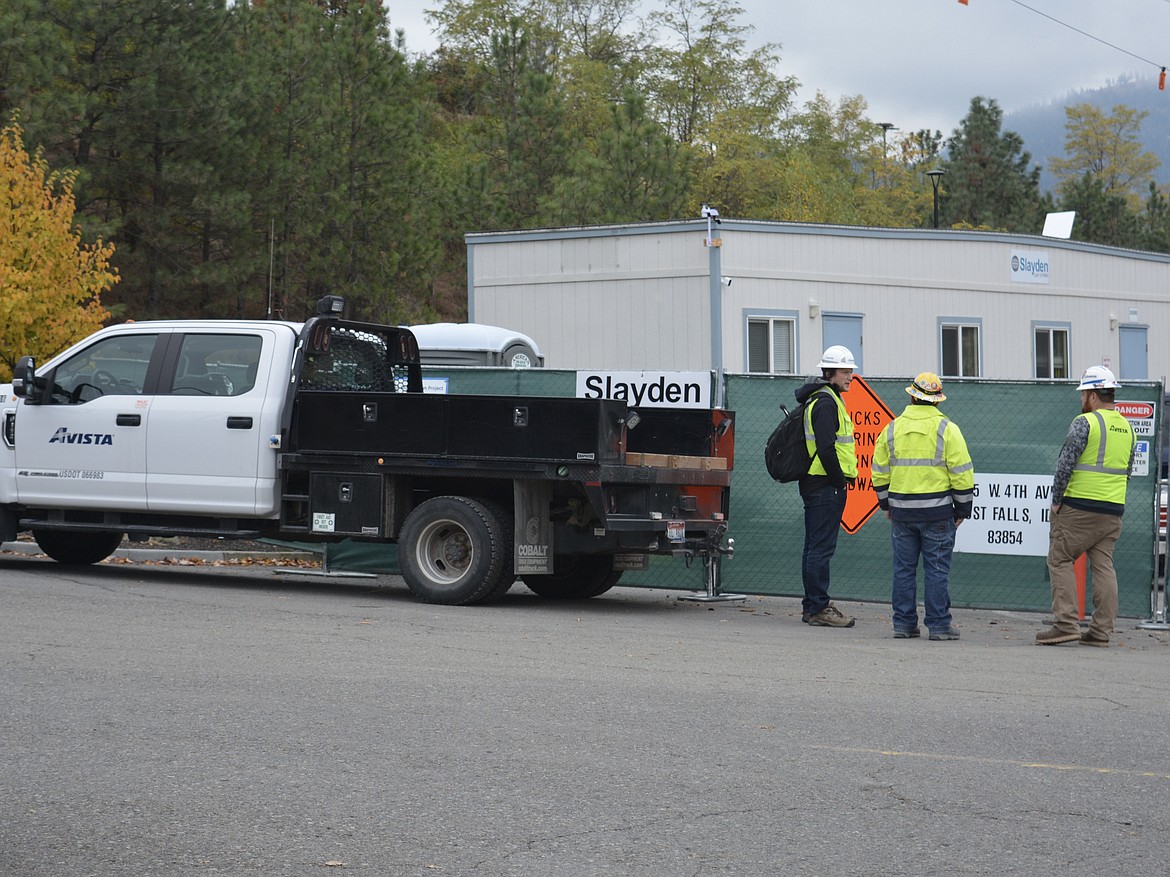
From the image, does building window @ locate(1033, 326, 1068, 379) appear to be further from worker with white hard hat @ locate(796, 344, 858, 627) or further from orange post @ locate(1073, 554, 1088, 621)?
worker with white hard hat @ locate(796, 344, 858, 627)

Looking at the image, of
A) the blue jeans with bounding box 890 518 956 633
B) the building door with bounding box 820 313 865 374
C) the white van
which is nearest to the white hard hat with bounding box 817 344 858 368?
the blue jeans with bounding box 890 518 956 633

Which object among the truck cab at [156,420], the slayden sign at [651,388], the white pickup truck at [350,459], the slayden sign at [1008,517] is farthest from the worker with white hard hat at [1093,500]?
the truck cab at [156,420]

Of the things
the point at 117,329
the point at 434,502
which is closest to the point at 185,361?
the point at 117,329

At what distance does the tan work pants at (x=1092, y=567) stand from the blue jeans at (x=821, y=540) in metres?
1.60

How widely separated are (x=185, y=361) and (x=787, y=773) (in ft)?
26.5

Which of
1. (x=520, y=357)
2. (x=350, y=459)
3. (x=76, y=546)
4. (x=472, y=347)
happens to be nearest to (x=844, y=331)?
(x=520, y=357)

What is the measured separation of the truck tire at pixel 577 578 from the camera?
13008mm

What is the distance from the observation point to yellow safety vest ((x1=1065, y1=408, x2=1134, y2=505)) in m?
10.7

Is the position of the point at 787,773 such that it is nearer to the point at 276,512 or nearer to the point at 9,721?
the point at 9,721

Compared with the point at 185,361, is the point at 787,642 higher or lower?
lower

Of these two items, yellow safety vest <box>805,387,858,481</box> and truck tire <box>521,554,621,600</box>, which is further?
truck tire <box>521,554,621,600</box>

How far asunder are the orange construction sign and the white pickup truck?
1.11 meters

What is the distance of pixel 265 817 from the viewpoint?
17.8ft

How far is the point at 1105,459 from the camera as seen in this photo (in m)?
10.7
